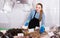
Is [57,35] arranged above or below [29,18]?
below

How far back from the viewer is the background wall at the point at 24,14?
1.47m

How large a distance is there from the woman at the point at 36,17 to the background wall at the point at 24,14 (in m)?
0.04

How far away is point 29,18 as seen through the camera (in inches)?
59.2

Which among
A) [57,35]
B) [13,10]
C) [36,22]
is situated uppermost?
[13,10]

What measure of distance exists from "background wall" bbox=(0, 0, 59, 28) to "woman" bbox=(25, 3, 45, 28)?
1.4 inches

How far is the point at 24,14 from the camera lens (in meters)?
1.50

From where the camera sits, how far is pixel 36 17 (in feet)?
4.99

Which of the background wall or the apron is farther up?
the background wall

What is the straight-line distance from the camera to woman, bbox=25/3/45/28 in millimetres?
1506

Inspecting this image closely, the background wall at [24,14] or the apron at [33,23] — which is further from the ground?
the background wall at [24,14]

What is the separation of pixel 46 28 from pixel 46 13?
15 centimetres

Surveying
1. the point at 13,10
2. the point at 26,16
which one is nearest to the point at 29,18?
the point at 26,16

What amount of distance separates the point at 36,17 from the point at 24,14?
126mm

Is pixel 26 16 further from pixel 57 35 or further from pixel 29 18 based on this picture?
pixel 57 35
